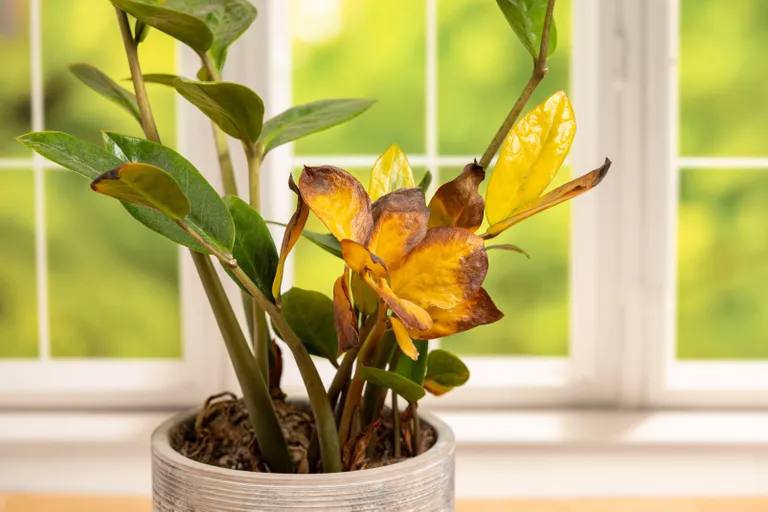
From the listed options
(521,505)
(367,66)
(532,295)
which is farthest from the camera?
(532,295)

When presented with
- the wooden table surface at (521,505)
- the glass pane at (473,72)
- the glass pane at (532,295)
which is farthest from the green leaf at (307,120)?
the glass pane at (532,295)

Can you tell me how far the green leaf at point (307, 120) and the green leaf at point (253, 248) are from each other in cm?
9

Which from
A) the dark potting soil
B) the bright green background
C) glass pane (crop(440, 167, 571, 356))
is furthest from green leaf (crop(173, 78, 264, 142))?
glass pane (crop(440, 167, 571, 356))


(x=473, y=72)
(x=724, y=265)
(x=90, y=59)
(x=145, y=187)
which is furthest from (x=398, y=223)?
(x=724, y=265)

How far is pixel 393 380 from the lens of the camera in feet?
1.62

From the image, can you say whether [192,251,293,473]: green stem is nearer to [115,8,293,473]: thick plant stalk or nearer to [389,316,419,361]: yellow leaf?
[115,8,293,473]: thick plant stalk

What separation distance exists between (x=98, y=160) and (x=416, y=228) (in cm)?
19

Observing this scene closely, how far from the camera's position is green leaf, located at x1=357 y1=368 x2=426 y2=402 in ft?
1.61

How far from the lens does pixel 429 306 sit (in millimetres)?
468

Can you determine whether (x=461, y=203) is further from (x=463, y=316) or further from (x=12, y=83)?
(x=12, y=83)

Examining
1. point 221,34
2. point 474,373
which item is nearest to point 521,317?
point 474,373

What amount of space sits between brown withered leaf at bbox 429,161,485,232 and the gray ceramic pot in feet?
0.51

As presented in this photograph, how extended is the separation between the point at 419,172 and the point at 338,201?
4146 millimetres

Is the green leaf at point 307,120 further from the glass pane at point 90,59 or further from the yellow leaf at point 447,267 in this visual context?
the glass pane at point 90,59
